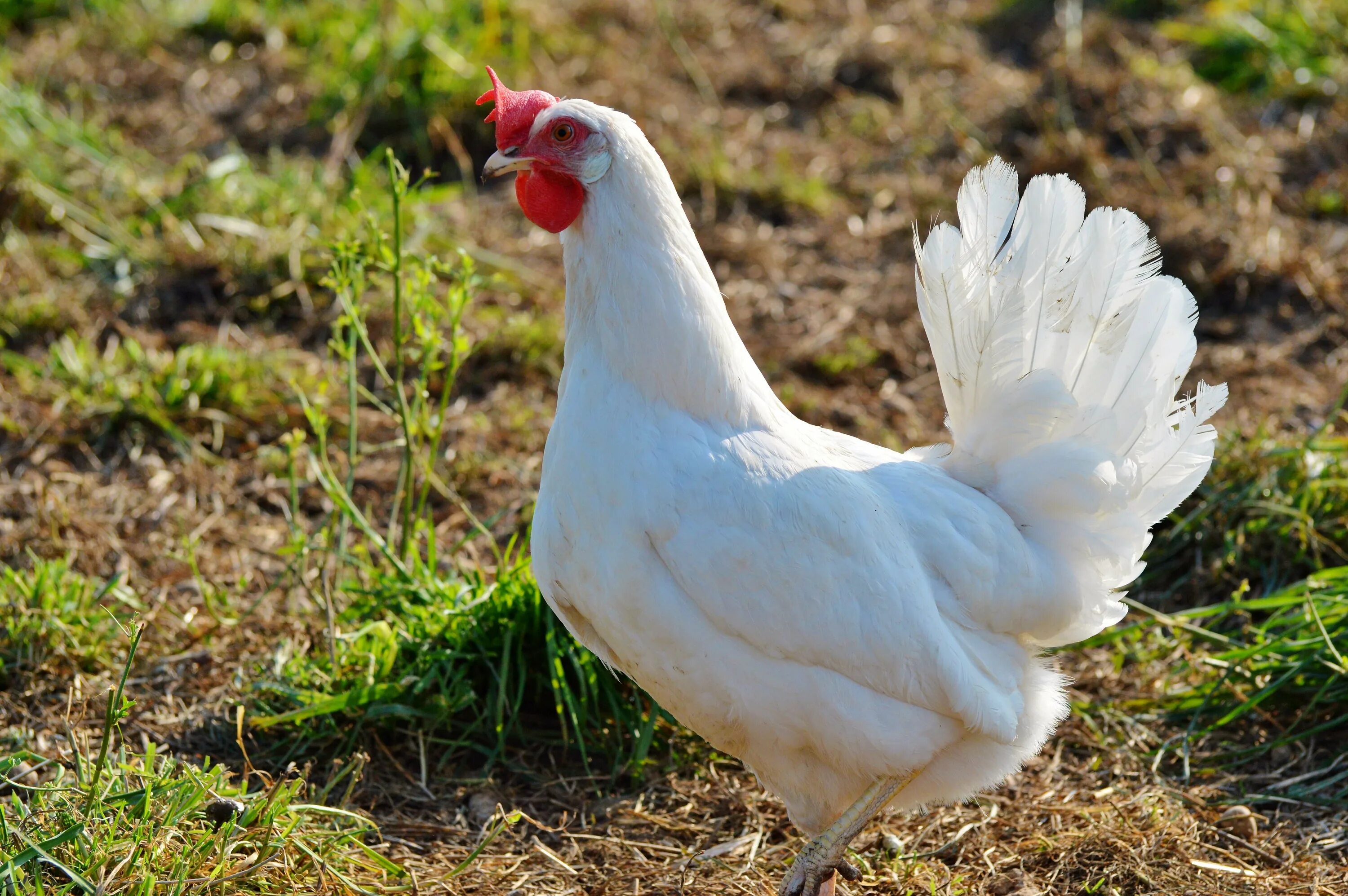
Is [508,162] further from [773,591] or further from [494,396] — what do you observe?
[494,396]

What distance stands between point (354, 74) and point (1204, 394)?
5669mm

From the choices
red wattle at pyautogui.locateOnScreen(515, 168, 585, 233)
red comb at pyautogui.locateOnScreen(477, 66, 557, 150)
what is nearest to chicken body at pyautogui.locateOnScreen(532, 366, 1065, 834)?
red wattle at pyautogui.locateOnScreen(515, 168, 585, 233)

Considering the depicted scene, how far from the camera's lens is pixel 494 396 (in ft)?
18.6

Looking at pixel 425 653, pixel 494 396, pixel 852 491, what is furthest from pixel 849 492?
pixel 494 396

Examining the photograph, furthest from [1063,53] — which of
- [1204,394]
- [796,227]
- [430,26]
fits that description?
[1204,394]

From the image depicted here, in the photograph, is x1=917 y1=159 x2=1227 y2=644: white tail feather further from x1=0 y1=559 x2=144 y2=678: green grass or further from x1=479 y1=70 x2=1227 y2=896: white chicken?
x1=0 y1=559 x2=144 y2=678: green grass

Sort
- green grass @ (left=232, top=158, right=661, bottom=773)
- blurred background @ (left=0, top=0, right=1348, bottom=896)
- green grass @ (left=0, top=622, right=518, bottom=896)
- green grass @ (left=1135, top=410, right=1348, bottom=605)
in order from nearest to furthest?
green grass @ (left=0, top=622, right=518, bottom=896)
blurred background @ (left=0, top=0, right=1348, bottom=896)
green grass @ (left=232, top=158, right=661, bottom=773)
green grass @ (left=1135, top=410, right=1348, bottom=605)

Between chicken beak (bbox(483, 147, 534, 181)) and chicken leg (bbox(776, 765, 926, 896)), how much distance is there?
6.11 feet

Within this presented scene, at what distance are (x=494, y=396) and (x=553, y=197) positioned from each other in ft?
8.59

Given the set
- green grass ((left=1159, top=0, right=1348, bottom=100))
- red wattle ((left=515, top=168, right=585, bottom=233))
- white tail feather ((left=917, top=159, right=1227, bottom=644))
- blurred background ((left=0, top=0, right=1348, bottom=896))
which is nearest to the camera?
red wattle ((left=515, top=168, right=585, bottom=233))

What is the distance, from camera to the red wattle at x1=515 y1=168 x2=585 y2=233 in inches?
123

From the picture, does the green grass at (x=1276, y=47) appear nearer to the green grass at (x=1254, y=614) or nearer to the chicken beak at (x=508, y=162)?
the green grass at (x=1254, y=614)

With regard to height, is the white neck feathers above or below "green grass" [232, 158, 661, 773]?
above

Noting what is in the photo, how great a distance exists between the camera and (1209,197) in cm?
664
